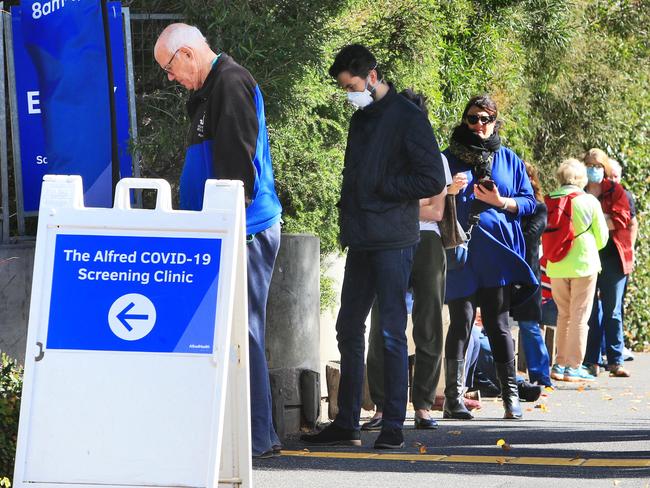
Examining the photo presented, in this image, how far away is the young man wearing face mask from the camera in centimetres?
Answer: 754

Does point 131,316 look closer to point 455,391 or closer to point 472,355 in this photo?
point 455,391

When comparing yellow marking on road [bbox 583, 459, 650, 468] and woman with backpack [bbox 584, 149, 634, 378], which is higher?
woman with backpack [bbox 584, 149, 634, 378]

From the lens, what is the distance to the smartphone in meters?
8.94

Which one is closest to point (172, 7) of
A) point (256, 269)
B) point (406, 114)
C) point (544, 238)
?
point (406, 114)

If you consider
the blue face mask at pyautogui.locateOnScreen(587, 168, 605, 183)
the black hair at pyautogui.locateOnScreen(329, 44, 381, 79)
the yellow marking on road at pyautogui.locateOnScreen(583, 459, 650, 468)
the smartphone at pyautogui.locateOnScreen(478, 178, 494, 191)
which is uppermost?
the blue face mask at pyautogui.locateOnScreen(587, 168, 605, 183)

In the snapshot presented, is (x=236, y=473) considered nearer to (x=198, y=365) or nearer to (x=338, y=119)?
(x=198, y=365)

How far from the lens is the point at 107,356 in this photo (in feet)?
17.2

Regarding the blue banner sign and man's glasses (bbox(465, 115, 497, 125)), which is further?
man's glasses (bbox(465, 115, 497, 125))

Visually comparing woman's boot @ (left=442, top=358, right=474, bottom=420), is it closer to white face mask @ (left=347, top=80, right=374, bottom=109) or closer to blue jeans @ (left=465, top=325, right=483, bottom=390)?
blue jeans @ (left=465, top=325, right=483, bottom=390)

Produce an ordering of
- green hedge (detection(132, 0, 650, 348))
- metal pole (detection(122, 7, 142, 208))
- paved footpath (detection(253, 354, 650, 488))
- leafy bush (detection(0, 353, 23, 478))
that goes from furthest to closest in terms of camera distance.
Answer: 1. green hedge (detection(132, 0, 650, 348))
2. metal pole (detection(122, 7, 142, 208))
3. paved footpath (detection(253, 354, 650, 488))
4. leafy bush (detection(0, 353, 23, 478))

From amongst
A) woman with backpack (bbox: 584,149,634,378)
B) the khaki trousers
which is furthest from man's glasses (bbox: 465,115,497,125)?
woman with backpack (bbox: 584,149,634,378)

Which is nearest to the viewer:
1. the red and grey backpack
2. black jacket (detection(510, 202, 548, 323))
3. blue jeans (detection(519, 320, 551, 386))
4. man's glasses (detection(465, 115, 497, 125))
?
man's glasses (detection(465, 115, 497, 125))

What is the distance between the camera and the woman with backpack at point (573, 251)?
Result: 12.4m

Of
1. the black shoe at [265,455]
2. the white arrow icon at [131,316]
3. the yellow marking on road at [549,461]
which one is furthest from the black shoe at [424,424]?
the white arrow icon at [131,316]
